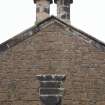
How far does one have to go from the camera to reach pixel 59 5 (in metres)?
13.4

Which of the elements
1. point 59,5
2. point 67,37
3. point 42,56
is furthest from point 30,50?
point 59,5

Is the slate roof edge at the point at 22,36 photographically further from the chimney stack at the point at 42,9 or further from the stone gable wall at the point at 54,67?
the chimney stack at the point at 42,9

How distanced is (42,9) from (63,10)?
738 mm

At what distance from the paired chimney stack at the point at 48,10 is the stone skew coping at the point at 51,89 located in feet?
7.45

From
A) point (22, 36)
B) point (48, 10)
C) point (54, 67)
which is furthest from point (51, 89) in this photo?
point (48, 10)

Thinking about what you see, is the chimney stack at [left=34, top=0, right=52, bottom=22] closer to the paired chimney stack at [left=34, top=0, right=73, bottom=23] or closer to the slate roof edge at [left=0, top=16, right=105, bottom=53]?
the paired chimney stack at [left=34, top=0, right=73, bottom=23]

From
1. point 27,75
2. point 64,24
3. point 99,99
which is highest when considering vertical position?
point 64,24

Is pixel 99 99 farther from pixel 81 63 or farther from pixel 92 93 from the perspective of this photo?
pixel 81 63

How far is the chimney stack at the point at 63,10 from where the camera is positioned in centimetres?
1328

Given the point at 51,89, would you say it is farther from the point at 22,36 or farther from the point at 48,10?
the point at 48,10

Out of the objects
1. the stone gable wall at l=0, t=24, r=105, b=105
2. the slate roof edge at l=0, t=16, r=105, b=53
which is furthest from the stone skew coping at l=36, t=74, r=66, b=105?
the slate roof edge at l=0, t=16, r=105, b=53

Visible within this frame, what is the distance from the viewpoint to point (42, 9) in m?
13.3

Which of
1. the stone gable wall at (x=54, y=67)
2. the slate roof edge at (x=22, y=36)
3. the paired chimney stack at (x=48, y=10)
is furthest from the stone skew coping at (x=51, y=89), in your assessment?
the paired chimney stack at (x=48, y=10)

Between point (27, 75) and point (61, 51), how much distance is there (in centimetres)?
134
